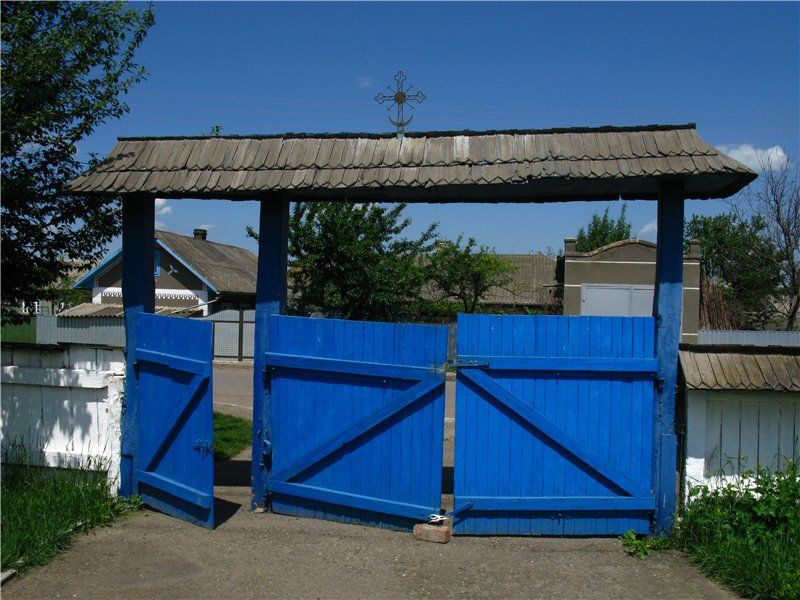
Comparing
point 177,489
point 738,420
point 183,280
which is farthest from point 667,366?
point 183,280

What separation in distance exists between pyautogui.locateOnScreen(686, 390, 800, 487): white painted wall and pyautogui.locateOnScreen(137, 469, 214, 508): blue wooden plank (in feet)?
13.3

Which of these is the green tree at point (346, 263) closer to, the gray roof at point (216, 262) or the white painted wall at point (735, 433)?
the gray roof at point (216, 262)

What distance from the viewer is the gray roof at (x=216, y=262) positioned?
28734 mm

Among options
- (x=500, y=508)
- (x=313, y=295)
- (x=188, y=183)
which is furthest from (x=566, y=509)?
(x=313, y=295)

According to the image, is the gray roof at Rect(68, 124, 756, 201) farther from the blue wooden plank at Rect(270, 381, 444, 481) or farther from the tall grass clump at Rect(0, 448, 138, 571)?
the tall grass clump at Rect(0, 448, 138, 571)

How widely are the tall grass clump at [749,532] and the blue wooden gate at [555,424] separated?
401 mm

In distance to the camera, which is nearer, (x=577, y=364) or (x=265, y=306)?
(x=577, y=364)

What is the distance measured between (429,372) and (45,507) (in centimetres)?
340

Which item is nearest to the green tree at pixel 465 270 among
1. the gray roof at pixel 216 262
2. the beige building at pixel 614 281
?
the beige building at pixel 614 281

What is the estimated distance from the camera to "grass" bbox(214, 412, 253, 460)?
9148 millimetres

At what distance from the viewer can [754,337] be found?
14742 mm

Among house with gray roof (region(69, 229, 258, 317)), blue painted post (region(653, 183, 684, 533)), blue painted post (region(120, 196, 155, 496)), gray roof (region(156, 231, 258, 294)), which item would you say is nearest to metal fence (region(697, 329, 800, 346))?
blue painted post (region(653, 183, 684, 533))

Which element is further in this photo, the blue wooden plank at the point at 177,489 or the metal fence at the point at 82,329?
the metal fence at the point at 82,329

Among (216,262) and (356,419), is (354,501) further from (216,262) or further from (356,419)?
(216,262)
